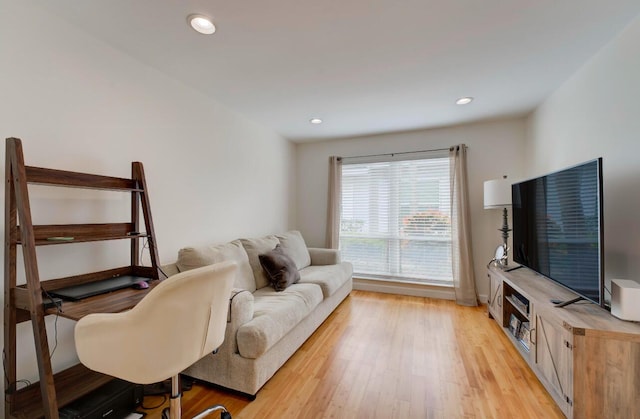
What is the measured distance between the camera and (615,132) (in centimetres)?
180

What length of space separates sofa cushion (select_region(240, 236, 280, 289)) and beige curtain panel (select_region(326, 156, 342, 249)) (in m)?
1.30

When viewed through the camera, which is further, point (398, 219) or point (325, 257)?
point (398, 219)

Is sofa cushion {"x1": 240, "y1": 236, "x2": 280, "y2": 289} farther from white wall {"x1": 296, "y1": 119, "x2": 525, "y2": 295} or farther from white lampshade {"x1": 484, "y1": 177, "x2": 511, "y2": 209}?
white lampshade {"x1": 484, "y1": 177, "x2": 511, "y2": 209}

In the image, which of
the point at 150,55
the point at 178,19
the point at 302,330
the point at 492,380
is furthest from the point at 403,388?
the point at 150,55

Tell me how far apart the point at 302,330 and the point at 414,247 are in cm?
216

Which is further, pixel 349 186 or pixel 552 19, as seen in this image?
pixel 349 186

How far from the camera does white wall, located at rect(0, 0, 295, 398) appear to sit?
1443 millimetres

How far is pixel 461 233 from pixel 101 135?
3.75 meters

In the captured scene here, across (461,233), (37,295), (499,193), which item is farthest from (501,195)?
(37,295)

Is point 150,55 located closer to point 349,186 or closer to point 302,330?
point 302,330

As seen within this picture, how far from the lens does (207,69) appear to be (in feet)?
7.02

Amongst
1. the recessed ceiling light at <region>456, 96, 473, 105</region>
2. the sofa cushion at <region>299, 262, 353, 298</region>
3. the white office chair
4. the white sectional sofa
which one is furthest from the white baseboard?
the white office chair

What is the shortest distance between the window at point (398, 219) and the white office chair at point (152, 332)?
10.2ft

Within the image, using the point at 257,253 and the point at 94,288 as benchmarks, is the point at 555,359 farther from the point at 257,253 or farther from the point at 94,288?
the point at 94,288
